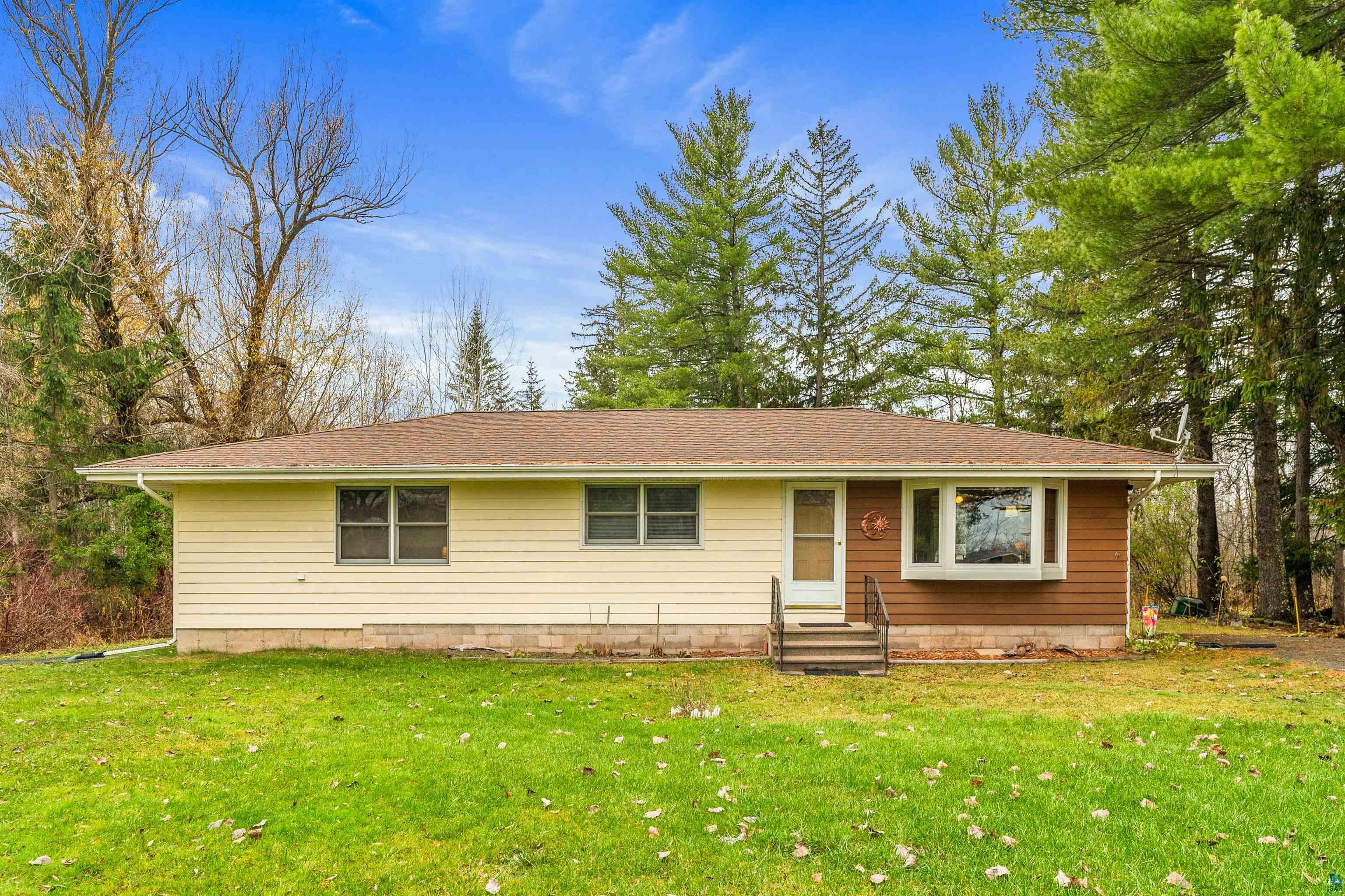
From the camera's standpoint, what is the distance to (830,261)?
21.6 metres

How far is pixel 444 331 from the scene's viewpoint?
25516 millimetres

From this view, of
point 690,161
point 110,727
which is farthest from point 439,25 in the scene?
point 110,727

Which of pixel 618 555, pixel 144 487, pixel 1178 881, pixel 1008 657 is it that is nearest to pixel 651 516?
pixel 618 555

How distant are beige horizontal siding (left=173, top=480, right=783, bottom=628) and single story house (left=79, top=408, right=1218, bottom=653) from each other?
0.08 feet

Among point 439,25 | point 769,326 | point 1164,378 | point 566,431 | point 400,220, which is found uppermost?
point 439,25

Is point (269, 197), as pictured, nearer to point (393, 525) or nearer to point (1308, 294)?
point (393, 525)

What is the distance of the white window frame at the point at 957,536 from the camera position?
30.8 ft

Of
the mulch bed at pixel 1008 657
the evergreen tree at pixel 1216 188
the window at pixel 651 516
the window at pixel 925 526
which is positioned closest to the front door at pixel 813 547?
the window at pixel 925 526

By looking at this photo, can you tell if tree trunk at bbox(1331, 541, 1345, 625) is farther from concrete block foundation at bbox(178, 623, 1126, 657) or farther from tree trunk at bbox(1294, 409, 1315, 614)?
concrete block foundation at bbox(178, 623, 1126, 657)

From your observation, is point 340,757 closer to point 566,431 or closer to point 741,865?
point 741,865

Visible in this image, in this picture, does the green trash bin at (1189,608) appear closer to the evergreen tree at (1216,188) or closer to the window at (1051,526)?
the evergreen tree at (1216,188)

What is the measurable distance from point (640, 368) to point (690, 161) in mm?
6139

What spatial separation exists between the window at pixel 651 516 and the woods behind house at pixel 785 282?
6.55 metres

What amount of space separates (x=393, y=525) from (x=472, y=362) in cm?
1684
